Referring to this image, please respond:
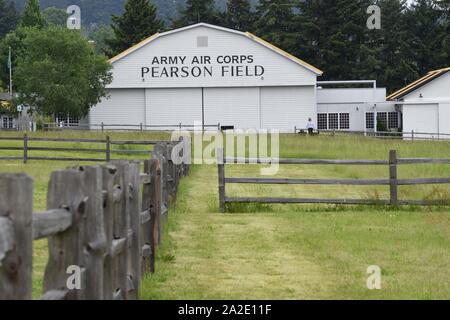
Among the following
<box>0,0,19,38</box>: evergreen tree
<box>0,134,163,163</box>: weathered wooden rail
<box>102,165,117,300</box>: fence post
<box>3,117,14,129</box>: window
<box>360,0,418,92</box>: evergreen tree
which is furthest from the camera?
<box>0,0,19,38</box>: evergreen tree

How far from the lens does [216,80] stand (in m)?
58.5

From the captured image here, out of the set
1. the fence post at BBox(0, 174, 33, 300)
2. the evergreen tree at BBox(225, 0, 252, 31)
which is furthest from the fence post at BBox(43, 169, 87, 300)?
the evergreen tree at BBox(225, 0, 252, 31)

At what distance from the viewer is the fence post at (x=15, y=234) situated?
15.0 feet

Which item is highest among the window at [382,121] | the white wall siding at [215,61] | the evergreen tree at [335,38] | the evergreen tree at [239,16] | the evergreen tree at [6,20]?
the evergreen tree at [6,20]

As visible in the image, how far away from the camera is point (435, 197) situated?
1806cm

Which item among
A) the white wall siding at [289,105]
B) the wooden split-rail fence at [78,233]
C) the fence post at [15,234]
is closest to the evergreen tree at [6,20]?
the white wall siding at [289,105]

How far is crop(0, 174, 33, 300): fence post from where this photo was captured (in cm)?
456

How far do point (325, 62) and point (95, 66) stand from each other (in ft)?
97.4

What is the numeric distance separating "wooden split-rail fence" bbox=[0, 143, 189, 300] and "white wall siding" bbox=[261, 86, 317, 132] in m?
50.3

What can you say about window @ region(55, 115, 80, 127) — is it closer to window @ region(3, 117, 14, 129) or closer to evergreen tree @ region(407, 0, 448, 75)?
window @ region(3, 117, 14, 129)

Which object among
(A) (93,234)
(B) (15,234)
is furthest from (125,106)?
(B) (15,234)

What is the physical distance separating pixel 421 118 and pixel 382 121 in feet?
25.5

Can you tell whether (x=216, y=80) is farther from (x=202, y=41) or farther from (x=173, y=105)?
(x=173, y=105)

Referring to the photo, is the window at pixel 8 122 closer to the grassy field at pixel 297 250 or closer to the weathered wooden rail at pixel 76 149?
the weathered wooden rail at pixel 76 149
